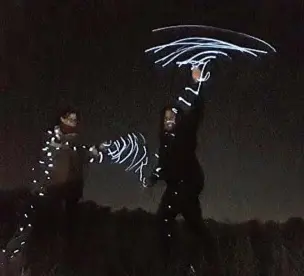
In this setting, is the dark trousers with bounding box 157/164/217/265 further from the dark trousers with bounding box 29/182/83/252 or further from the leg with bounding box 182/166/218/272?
the dark trousers with bounding box 29/182/83/252

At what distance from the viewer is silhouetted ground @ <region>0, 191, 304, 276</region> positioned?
4.65 ft

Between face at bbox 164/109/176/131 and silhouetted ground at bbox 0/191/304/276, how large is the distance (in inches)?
7.1

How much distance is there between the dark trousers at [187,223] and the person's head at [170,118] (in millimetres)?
96

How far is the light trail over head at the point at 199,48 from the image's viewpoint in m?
1.41

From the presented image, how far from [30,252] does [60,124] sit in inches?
10.3

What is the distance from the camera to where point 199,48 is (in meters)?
1.41

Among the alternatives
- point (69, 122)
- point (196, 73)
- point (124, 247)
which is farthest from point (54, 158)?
point (196, 73)

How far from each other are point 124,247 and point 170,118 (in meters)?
0.28

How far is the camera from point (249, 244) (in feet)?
4.68

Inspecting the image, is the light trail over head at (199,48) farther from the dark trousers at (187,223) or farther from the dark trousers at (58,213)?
the dark trousers at (58,213)

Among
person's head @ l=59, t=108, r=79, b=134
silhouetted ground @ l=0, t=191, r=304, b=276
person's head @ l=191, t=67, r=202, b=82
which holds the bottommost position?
silhouetted ground @ l=0, t=191, r=304, b=276

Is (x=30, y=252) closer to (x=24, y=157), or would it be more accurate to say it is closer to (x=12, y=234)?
(x=12, y=234)

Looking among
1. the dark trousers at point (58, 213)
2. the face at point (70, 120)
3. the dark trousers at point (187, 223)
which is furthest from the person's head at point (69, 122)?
the dark trousers at point (187, 223)

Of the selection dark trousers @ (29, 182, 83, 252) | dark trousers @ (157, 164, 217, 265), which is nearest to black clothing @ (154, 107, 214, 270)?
dark trousers @ (157, 164, 217, 265)
